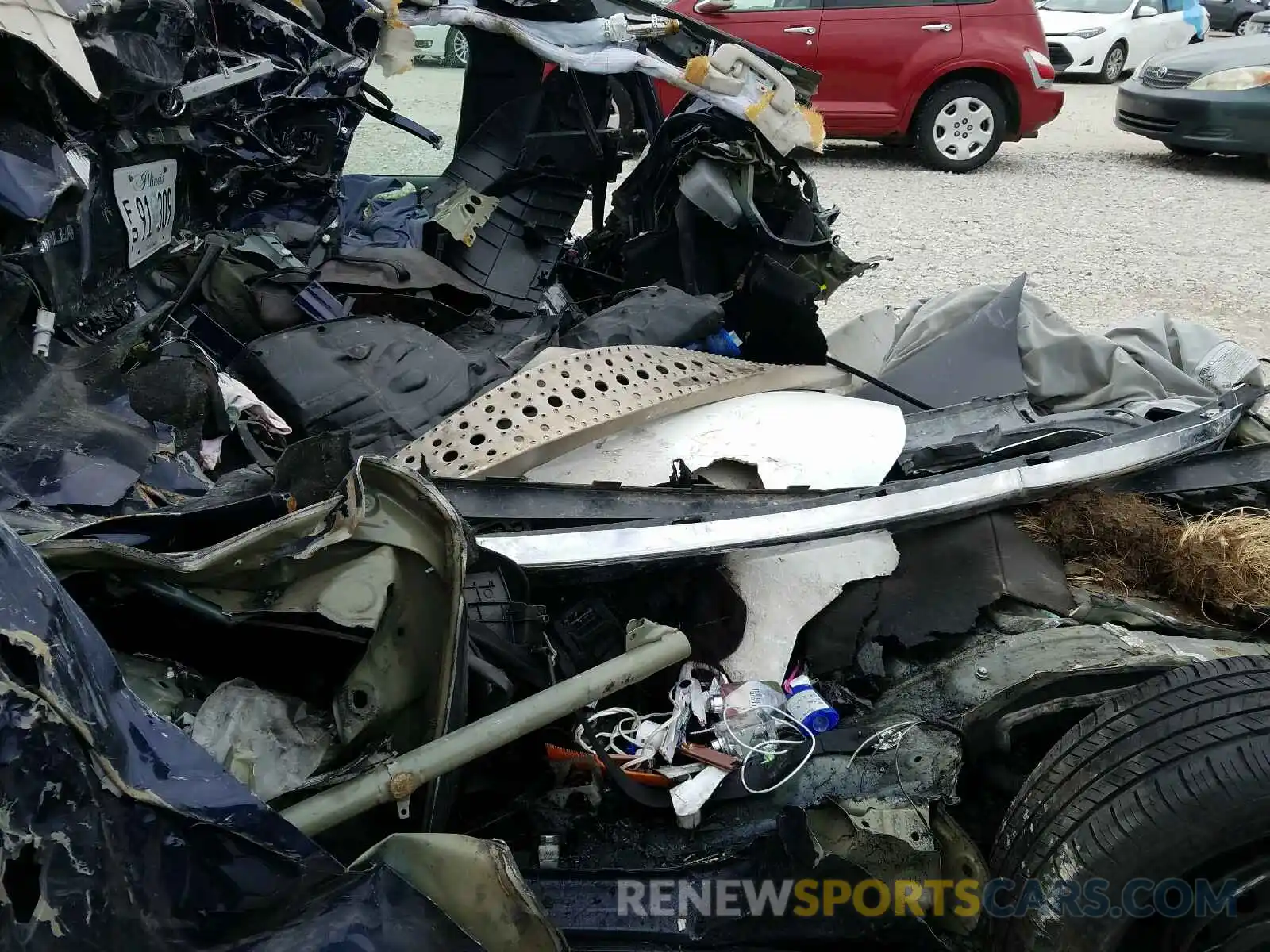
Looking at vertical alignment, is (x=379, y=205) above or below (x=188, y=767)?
above

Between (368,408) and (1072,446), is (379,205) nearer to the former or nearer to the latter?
(368,408)

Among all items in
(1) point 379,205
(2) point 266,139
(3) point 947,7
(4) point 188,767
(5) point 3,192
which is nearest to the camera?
(4) point 188,767

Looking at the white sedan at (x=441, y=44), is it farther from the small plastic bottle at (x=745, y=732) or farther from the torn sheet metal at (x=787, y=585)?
the small plastic bottle at (x=745, y=732)

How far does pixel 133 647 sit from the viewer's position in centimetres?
172

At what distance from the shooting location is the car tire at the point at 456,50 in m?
3.96

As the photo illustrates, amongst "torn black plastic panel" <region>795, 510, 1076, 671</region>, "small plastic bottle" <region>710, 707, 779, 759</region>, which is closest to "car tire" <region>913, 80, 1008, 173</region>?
"torn black plastic panel" <region>795, 510, 1076, 671</region>

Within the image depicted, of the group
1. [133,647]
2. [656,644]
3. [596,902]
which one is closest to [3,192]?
[133,647]

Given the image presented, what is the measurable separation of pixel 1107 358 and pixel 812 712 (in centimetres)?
191

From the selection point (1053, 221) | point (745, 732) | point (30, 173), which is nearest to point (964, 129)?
point (1053, 221)

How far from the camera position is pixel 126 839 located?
1.17 meters

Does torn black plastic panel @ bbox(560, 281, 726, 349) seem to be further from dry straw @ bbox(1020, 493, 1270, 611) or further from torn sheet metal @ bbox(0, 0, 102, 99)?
torn sheet metal @ bbox(0, 0, 102, 99)

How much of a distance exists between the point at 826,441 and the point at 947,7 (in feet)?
24.6

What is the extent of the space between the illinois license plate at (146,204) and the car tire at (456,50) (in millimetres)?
1452

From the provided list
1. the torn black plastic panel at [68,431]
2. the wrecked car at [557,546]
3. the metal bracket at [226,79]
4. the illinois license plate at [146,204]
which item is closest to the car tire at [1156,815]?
the wrecked car at [557,546]
